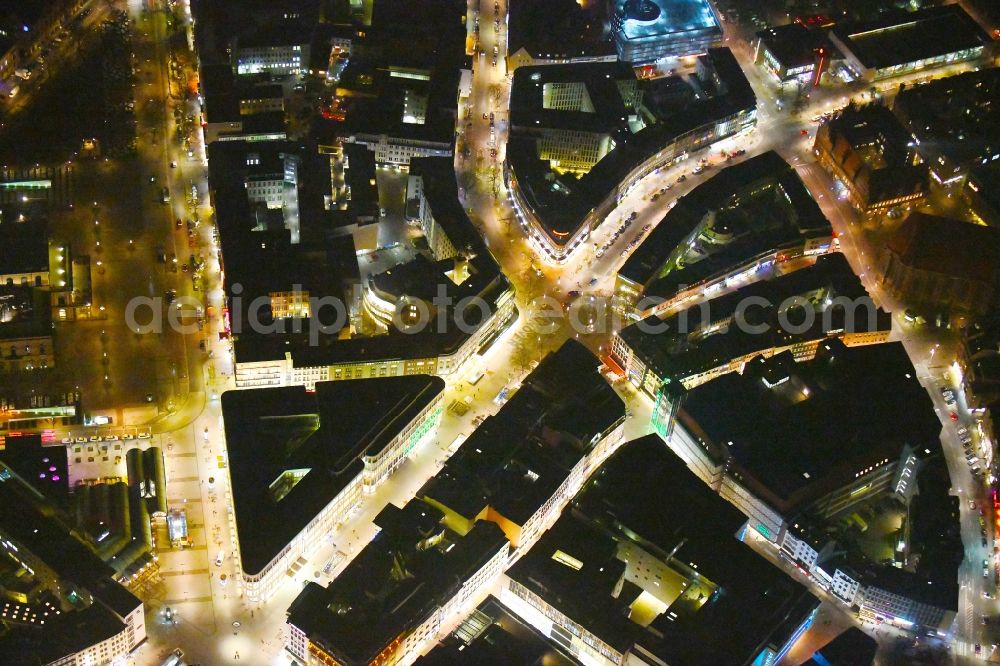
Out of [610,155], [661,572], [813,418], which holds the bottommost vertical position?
[661,572]

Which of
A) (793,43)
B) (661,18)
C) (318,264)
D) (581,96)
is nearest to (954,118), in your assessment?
(793,43)

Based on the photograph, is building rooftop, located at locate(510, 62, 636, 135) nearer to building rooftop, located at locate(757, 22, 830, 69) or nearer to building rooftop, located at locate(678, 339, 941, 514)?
building rooftop, located at locate(757, 22, 830, 69)

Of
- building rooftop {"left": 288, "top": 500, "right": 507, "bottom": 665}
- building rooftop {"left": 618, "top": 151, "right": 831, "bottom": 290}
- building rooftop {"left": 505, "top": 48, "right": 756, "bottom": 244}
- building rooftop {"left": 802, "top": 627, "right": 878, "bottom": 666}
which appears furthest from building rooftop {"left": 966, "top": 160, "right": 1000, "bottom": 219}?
building rooftop {"left": 288, "top": 500, "right": 507, "bottom": 665}

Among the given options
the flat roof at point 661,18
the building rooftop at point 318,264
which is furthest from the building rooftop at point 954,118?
the building rooftop at point 318,264

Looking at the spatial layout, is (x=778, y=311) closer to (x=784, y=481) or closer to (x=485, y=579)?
(x=784, y=481)

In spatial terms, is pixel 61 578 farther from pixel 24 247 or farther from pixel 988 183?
A: pixel 988 183

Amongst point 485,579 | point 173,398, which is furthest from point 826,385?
point 173,398

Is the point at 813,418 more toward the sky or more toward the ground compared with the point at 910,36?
more toward the ground
